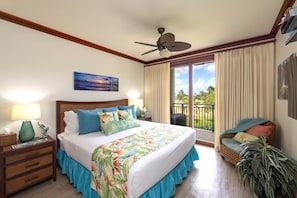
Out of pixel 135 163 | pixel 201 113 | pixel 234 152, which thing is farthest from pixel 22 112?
pixel 201 113

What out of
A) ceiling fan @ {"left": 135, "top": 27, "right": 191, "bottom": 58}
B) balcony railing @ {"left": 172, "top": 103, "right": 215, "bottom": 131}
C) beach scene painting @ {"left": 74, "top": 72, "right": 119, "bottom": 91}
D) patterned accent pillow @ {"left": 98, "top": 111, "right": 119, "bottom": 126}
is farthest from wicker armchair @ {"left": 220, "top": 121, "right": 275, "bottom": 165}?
beach scene painting @ {"left": 74, "top": 72, "right": 119, "bottom": 91}

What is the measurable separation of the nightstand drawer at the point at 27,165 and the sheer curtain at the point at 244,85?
3543mm

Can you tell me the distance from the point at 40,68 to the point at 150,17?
2.16m

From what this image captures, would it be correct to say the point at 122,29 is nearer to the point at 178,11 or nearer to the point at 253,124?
the point at 178,11

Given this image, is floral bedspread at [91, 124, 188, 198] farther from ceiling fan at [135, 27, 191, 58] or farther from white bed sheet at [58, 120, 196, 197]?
ceiling fan at [135, 27, 191, 58]

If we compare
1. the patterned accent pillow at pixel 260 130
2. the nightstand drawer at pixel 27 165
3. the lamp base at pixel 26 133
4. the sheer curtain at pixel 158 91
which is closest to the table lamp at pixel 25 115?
the lamp base at pixel 26 133

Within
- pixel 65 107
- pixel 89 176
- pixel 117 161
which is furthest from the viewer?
pixel 65 107

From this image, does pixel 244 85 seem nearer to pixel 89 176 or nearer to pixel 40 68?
pixel 89 176

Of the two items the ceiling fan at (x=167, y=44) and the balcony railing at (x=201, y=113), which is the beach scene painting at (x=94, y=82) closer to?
the ceiling fan at (x=167, y=44)

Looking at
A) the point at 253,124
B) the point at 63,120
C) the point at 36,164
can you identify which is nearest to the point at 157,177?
the point at 36,164

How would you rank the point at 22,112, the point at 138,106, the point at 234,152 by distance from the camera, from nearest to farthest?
the point at 22,112 → the point at 234,152 → the point at 138,106

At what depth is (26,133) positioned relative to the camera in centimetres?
217

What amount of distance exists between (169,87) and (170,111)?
0.78 metres

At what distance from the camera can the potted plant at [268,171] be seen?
134 centimetres
